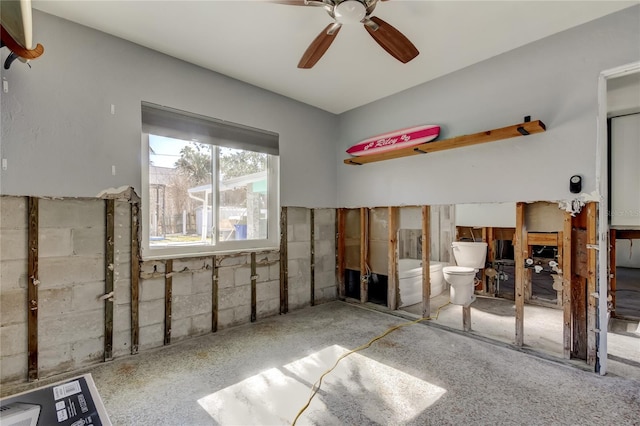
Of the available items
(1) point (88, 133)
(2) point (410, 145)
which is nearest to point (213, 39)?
(1) point (88, 133)

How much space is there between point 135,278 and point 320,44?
2501 mm

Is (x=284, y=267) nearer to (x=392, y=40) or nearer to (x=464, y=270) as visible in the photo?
(x=464, y=270)

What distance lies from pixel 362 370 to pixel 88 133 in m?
2.96

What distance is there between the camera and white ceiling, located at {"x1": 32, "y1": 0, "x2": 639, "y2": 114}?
7.47ft

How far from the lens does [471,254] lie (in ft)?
13.9

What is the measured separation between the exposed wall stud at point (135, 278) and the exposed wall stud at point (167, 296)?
231 mm

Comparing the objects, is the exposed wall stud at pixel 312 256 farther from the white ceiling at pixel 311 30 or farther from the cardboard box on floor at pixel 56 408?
the cardboard box on floor at pixel 56 408

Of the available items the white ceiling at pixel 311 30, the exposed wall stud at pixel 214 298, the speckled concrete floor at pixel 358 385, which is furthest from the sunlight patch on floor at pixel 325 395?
the white ceiling at pixel 311 30

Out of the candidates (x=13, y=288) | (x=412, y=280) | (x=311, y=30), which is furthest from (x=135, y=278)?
(x=412, y=280)

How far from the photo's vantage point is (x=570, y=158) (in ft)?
8.41

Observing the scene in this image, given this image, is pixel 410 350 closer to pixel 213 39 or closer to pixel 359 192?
pixel 359 192

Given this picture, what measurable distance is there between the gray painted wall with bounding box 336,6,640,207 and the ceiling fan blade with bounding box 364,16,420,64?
0.71m

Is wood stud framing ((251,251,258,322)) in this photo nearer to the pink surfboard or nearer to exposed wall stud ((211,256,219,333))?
exposed wall stud ((211,256,219,333))

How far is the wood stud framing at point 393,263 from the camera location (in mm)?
3906
